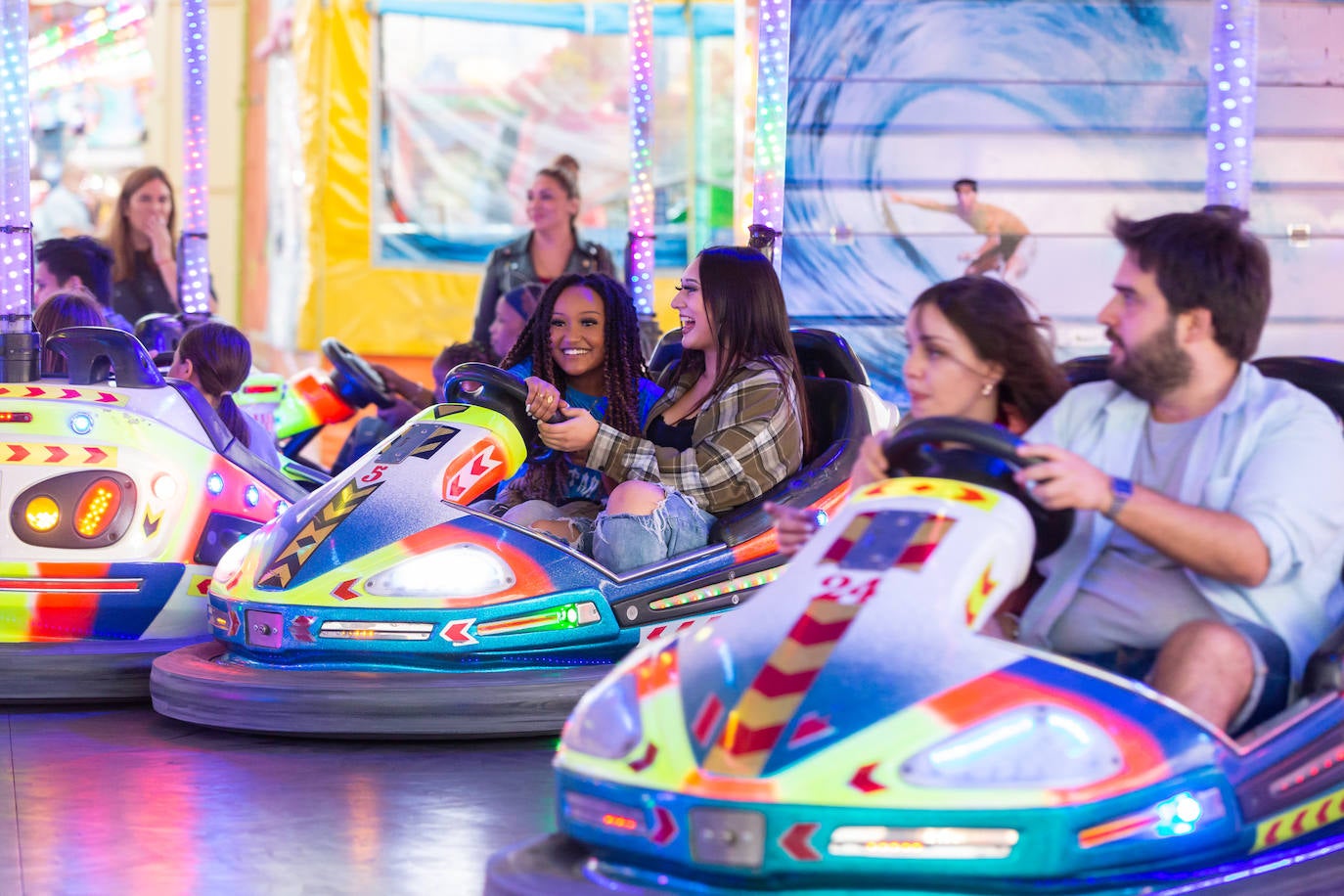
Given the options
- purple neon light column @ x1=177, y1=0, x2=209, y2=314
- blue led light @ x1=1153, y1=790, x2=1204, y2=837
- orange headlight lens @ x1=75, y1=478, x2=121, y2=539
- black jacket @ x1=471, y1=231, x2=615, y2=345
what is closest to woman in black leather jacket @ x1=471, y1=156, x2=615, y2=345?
black jacket @ x1=471, y1=231, x2=615, y2=345

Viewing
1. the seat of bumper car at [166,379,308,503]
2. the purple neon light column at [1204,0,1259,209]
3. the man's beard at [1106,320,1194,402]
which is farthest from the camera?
the purple neon light column at [1204,0,1259,209]

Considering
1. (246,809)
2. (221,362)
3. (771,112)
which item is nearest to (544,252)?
(771,112)

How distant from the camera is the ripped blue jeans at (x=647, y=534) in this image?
3236mm

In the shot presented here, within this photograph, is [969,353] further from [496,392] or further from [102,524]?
[102,524]

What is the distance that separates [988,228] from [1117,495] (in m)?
4.83

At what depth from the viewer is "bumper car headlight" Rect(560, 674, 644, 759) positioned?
1.94m

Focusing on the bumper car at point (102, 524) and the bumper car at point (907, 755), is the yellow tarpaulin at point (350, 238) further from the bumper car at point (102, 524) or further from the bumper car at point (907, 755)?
the bumper car at point (907, 755)

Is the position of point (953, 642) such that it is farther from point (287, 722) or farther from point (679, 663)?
point (287, 722)

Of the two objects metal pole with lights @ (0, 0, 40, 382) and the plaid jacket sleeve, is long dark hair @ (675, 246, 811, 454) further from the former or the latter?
metal pole with lights @ (0, 0, 40, 382)

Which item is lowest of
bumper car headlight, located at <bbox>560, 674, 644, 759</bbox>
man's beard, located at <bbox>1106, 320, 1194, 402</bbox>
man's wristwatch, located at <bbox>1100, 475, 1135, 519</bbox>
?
bumper car headlight, located at <bbox>560, 674, 644, 759</bbox>

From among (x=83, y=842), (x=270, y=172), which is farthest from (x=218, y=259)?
(x=83, y=842)

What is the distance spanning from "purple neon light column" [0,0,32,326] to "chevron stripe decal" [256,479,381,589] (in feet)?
3.23

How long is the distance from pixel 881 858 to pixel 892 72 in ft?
16.8

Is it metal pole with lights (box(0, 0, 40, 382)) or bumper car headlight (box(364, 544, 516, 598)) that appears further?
metal pole with lights (box(0, 0, 40, 382))
